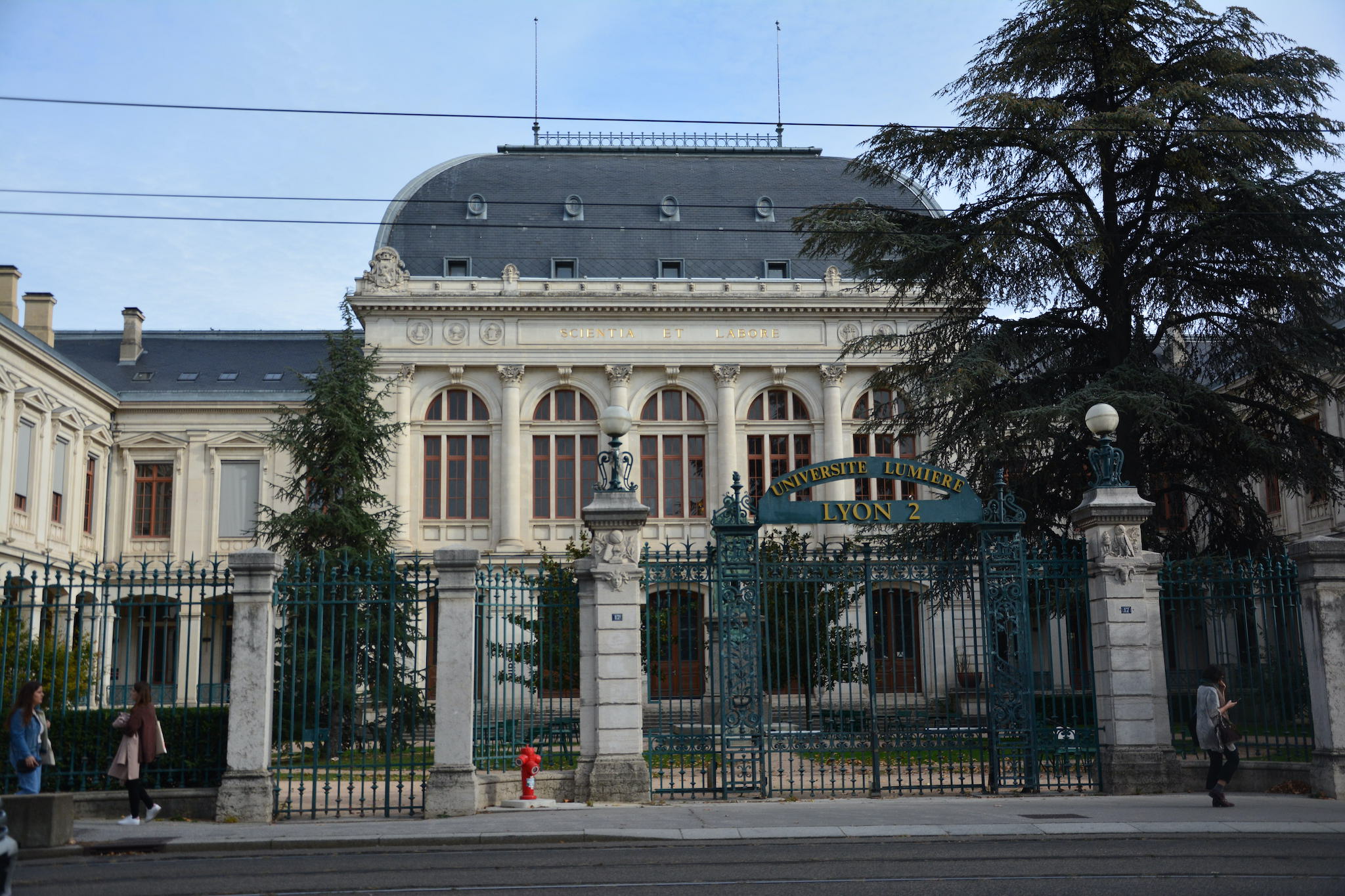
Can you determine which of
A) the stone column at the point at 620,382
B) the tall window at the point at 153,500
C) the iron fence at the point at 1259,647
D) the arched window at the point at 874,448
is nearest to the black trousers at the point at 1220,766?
the iron fence at the point at 1259,647

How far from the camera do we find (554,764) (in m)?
19.3

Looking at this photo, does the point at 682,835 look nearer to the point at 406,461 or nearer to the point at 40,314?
the point at 406,461

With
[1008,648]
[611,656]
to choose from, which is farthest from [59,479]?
[1008,648]

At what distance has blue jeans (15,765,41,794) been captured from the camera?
13109mm

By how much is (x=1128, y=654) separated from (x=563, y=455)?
3177 cm

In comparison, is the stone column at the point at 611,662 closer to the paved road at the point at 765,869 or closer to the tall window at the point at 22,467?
the paved road at the point at 765,869

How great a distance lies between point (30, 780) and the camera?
1316 centimetres

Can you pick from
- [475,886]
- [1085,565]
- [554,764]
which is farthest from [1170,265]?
[475,886]

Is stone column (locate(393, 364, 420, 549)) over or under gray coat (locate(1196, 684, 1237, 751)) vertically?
over

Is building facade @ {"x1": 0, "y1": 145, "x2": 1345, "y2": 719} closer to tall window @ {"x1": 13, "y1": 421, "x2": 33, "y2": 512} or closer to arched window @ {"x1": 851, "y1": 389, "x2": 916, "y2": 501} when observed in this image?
arched window @ {"x1": 851, "y1": 389, "x2": 916, "y2": 501}

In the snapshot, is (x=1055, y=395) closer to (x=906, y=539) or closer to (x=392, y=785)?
(x=906, y=539)

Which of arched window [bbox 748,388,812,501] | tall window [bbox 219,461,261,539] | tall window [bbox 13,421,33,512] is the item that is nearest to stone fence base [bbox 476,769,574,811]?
tall window [bbox 13,421,33,512]

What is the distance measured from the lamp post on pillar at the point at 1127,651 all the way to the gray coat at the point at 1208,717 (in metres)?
0.98

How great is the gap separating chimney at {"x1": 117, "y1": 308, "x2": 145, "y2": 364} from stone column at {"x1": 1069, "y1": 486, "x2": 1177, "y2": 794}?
42078 millimetres
